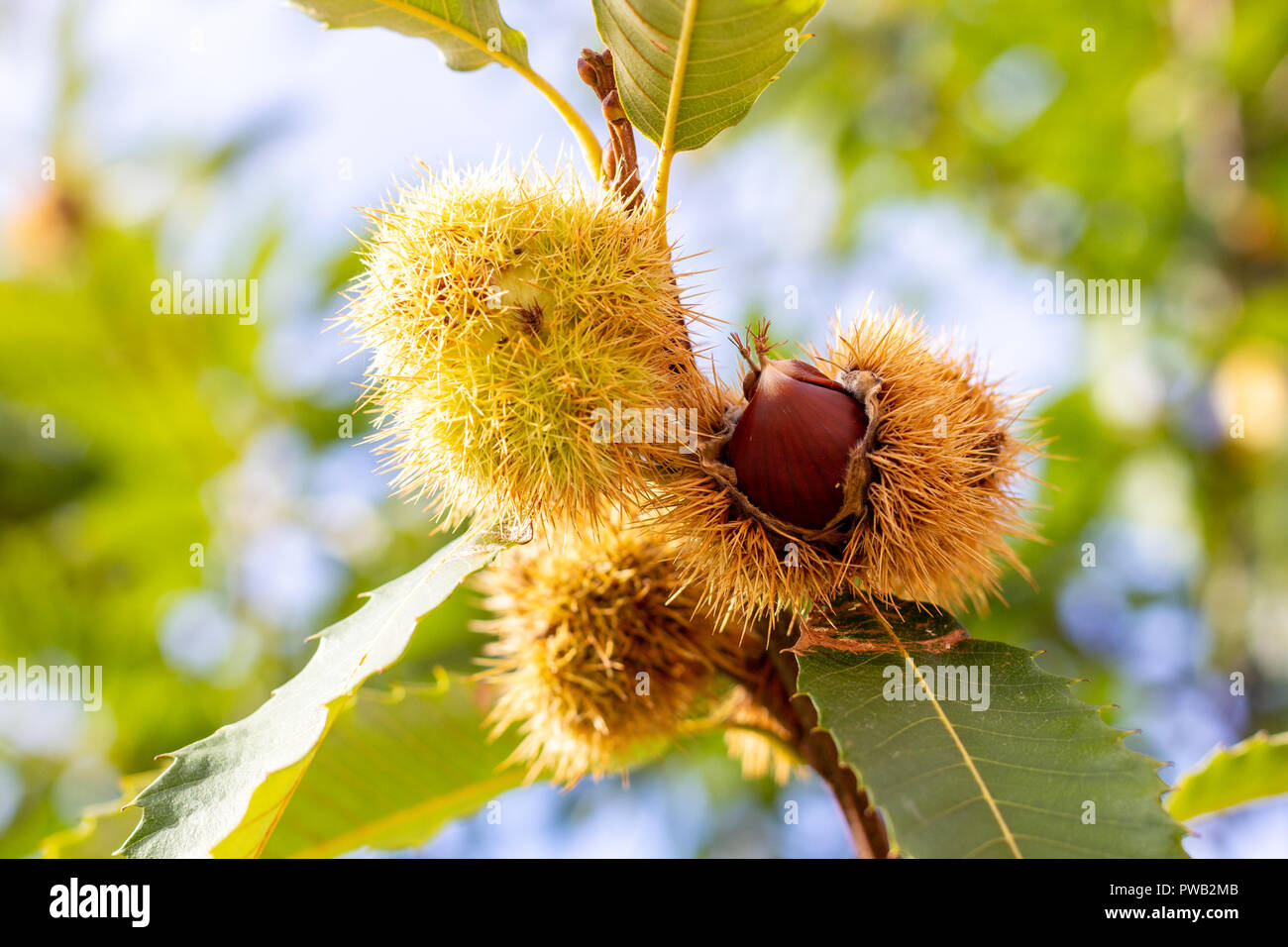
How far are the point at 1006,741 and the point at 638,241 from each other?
2.39 feet

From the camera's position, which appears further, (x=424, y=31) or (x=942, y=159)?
(x=942, y=159)

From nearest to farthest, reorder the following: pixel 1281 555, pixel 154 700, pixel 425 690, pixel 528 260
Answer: pixel 528 260 → pixel 425 690 → pixel 154 700 → pixel 1281 555

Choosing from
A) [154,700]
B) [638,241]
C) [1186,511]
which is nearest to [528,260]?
[638,241]

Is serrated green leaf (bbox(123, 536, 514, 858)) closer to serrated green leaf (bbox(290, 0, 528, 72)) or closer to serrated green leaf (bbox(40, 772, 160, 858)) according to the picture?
serrated green leaf (bbox(40, 772, 160, 858))

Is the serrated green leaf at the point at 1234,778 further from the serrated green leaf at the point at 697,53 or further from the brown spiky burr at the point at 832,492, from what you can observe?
the serrated green leaf at the point at 697,53

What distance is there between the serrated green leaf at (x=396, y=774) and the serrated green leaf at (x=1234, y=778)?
1.18m

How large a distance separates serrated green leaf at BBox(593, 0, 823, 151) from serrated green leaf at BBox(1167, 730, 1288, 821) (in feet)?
4.30

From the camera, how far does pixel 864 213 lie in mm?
4133

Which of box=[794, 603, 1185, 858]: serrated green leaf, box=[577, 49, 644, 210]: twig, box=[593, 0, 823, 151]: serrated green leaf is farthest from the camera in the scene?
box=[577, 49, 644, 210]: twig

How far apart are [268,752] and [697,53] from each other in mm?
995

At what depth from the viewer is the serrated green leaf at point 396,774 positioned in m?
1.56

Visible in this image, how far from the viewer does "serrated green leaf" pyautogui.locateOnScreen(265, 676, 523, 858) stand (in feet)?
5.12

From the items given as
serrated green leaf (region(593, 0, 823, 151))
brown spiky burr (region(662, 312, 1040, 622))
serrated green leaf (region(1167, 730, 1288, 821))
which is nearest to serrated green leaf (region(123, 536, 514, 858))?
brown spiky burr (region(662, 312, 1040, 622))

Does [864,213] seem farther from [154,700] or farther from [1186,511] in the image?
[154,700]
